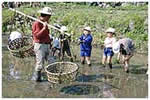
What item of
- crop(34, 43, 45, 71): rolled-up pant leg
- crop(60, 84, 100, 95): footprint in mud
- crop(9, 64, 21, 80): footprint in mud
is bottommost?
crop(60, 84, 100, 95): footprint in mud

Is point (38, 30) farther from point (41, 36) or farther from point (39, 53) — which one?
point (39, 53)

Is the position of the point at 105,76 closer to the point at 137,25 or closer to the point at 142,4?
the point at 137,25

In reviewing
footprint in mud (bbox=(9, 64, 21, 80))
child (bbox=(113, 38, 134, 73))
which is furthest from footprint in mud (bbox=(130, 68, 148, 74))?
footprint in mud (bbox=(9, 64, 21, 80))

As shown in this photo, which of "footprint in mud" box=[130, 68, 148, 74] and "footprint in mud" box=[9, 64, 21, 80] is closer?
"footprint in mud" box=[9, 64, 21, 80]

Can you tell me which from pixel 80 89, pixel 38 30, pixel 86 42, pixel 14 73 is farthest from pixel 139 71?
pixel 14 73

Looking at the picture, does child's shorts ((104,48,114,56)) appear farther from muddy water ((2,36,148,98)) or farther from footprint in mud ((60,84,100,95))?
footprint in mud ((60,84,100,95))

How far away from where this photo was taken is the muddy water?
744 cm

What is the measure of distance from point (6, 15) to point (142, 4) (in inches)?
334

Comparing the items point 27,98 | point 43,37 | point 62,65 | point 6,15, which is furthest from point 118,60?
point 6,15

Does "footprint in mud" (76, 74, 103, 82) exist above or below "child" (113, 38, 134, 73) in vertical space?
below

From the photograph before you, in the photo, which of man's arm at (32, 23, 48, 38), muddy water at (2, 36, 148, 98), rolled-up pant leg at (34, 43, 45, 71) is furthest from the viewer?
rolled-up pant leg at (34, 43, 45, 71)

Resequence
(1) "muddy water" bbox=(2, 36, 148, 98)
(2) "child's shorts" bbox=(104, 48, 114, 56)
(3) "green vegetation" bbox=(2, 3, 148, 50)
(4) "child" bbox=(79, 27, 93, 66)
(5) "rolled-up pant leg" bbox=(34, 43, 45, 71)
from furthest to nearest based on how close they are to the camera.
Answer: (3) "green vegetation" bbox=(2, 3, 148, 50) < (4) "child" bbox=(79, 27, 93, 66) < (2) "child's shorts" bbox=(104, 48, 114, 56) < (5) "rolled-up pant leg" bbox=(34, 43, 45, 71) < (1) "muddy water" bbox=(2, 36, 148, 98)

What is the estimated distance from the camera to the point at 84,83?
8.25 metres

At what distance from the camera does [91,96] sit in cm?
727
